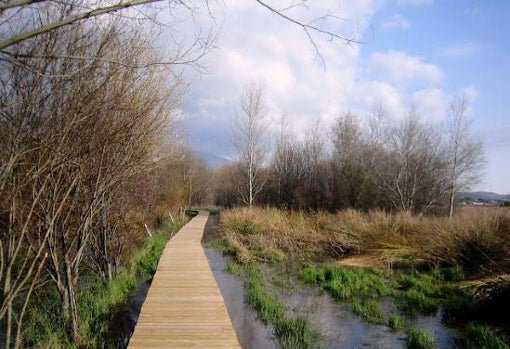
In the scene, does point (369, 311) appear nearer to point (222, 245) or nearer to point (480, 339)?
point (480, 339)

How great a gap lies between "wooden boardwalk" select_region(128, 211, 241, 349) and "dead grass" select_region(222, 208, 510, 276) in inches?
180

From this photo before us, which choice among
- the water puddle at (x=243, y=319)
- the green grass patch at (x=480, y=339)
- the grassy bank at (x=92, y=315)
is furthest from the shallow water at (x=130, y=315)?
the green grass patch at (x=480, y=339)

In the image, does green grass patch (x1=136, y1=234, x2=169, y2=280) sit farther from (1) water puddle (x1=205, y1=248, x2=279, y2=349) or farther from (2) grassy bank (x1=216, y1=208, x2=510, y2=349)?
(2) grassy bank (x1=216, y1=208, x2=510, y2=349)

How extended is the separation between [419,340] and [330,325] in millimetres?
1484

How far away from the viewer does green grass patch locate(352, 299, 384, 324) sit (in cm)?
752

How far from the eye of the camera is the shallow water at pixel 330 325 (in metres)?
6.43

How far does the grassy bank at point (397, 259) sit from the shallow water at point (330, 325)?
20cm

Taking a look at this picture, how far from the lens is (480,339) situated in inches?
242

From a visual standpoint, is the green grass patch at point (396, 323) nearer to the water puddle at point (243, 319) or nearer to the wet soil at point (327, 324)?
the wet soil at point (327, 324)

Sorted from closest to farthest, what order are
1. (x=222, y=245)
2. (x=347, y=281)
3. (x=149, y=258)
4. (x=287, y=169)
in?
(x=347, y=281) → (x=149, y=258) → (x=222, y=245) → (x=287, y=169)

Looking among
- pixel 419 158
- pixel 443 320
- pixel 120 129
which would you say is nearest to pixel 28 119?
pixel 120 129

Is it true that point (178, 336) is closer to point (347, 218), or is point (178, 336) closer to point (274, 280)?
point (274, 280)

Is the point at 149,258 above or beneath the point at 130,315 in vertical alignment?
above

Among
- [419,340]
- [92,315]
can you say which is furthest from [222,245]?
[419,340]
